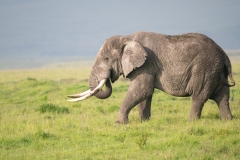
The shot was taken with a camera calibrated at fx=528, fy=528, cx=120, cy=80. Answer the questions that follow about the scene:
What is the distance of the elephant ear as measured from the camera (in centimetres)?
1316

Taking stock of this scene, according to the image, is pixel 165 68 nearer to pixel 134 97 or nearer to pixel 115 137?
pixel 134 97

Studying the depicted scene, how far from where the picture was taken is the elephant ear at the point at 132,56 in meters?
13.2

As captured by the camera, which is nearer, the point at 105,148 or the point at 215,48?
the point at 105,148

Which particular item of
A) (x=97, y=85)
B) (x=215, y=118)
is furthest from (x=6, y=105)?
(x=215, y=118)

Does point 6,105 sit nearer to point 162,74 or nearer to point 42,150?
point 162,74

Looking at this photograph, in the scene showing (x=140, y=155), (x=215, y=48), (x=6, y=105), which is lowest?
(x=6, y=105)

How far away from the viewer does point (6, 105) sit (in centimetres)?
2083

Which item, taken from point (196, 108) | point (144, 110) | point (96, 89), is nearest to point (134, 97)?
point (144, 110)

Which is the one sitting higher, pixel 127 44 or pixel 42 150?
pixel 127 44

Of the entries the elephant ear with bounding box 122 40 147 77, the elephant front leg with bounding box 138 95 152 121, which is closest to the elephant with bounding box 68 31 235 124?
the elephant ear with bounding box 122 40 147 77

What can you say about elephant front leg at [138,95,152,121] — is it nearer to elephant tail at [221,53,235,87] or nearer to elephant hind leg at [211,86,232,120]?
elephant hind leg at [211,86,232,120]

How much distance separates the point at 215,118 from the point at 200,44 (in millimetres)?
2246

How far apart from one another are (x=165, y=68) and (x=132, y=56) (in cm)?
93

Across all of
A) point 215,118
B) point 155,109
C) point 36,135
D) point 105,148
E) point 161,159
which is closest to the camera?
point 161,159
